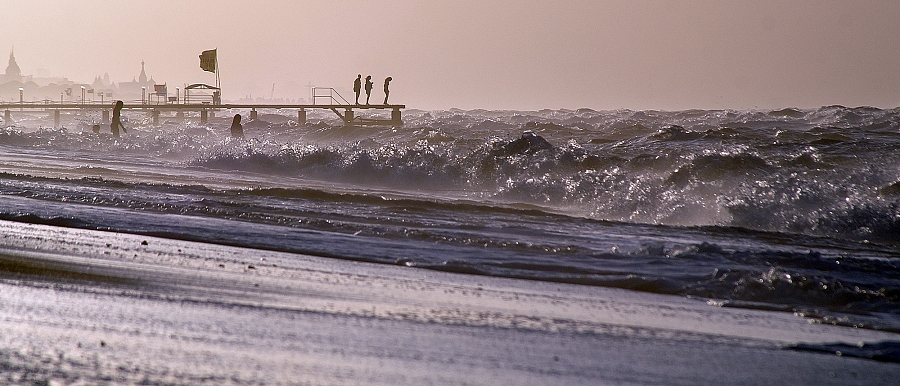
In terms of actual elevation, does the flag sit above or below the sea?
above

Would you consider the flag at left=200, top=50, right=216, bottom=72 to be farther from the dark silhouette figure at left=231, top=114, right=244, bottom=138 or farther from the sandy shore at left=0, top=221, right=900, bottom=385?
the sandy shore at left=0, top=221, right=900, bottom=385

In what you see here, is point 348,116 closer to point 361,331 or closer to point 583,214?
point 583,214

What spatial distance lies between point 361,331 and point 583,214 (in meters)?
7.51

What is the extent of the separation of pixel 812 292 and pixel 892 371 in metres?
1.96

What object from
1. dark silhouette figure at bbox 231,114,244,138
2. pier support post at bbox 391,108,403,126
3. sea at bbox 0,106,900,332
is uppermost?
pier support post at bbox 391,108,403,126

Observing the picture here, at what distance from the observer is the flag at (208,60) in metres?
53.5

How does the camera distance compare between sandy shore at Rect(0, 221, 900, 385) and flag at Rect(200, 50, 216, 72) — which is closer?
sandy shore at Rect(0, 221, 900, 385)

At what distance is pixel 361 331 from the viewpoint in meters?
3.49

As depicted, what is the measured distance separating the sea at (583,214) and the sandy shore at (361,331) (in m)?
0.71

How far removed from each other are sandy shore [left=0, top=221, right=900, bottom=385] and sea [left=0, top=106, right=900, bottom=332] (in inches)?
28.1

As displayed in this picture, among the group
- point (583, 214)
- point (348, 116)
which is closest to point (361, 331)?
point (583, 214)

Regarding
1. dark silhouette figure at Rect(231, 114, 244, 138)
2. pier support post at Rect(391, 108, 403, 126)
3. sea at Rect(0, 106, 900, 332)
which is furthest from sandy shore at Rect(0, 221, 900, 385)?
pier support post at Rect(391, 108, 403, 126)

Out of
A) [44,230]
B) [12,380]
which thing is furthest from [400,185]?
[12,380]

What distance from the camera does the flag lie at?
53469 mm
